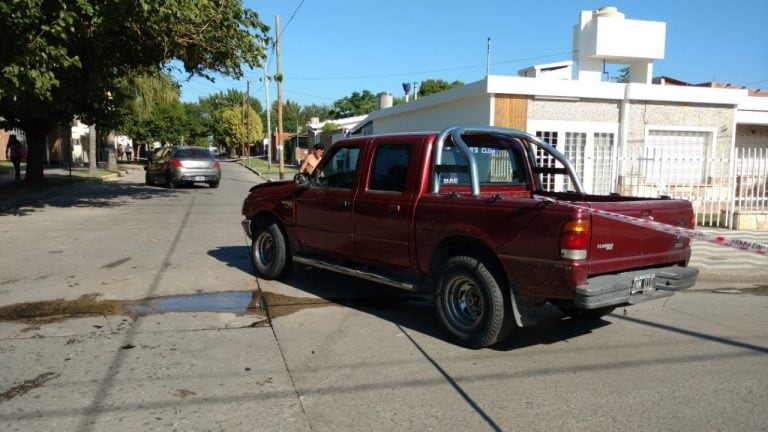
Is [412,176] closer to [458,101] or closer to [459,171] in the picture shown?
[459,171]

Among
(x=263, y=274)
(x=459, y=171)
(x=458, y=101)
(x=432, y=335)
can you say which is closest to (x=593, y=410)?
(x=432, y=335)

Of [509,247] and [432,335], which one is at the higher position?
[509,247]

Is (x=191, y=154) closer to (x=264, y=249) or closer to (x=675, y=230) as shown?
(x=264, y=249)

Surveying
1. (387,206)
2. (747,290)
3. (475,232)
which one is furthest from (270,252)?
(747,290)

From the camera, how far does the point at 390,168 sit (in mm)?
6070

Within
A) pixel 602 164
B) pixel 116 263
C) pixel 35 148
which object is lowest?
pixel 116 263

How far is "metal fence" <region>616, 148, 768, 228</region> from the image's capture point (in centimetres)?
1312

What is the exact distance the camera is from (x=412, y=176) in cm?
575

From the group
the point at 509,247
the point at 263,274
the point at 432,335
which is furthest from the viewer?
the point at 263,274

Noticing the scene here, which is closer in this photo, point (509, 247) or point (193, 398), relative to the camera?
point (193, 398)

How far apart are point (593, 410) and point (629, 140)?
1324cm

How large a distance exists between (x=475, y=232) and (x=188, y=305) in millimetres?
3342

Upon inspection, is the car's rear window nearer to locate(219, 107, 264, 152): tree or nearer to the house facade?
the house facade

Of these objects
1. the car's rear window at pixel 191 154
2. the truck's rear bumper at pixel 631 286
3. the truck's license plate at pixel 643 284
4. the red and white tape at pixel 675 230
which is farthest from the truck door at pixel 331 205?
the car's rear window at pixel 191 154
